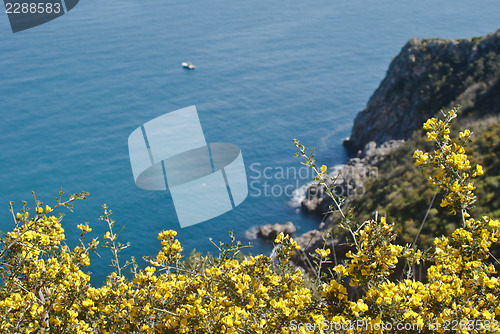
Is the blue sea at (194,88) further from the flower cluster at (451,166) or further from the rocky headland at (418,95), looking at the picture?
the flower cluster at (451,166)

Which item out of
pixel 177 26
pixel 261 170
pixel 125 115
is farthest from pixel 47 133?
pixel 177 26

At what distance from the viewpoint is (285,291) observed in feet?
16.1

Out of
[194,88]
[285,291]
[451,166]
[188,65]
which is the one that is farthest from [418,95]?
[285,291]

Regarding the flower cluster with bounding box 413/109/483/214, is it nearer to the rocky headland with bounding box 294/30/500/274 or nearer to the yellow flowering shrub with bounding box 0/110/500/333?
the yellow flowering shrub with bounding box 0/110/500/333

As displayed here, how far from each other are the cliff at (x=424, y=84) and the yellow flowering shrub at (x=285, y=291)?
25.8 m

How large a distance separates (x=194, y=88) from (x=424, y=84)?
1940 centimetres

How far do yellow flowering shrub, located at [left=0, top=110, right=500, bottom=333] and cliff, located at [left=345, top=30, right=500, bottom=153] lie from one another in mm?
25841

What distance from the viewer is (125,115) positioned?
36.2m

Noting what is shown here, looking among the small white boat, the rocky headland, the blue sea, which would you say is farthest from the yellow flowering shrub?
the small white boat

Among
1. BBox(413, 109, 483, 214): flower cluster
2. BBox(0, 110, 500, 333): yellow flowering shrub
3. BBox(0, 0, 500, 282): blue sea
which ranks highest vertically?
BBox(413, 109, 483, 214): flower cluster

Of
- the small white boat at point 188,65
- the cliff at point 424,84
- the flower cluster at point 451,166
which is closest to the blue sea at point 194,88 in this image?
the small white boat at point 188,65

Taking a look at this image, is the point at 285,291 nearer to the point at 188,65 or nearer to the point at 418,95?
the point at 418,95

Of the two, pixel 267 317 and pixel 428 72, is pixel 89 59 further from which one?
pixel 267 317

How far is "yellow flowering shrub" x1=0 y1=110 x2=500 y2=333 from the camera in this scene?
3.98 metres
